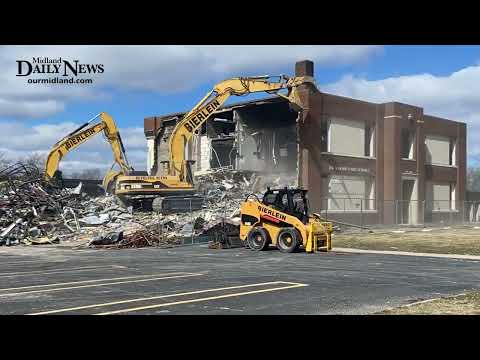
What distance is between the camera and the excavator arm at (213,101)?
34.5 meters

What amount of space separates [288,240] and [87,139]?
2008 cm

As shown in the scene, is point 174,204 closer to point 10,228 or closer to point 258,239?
point 10,228

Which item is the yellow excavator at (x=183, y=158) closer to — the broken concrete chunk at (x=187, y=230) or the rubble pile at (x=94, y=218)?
the rubble pile at (x=94, y=218)

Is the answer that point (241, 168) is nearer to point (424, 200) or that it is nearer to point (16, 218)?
point (424, 200)

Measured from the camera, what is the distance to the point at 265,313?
9.18 metres

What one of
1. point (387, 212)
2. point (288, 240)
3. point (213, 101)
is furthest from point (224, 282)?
point (387, 212)

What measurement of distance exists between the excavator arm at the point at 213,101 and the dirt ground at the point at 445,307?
24.9 metres

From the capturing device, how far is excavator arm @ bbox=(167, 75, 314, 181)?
113 feet

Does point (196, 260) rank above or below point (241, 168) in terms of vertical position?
below

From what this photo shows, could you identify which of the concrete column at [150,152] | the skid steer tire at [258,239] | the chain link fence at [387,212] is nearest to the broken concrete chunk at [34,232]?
the skid steer tire at [258,239]

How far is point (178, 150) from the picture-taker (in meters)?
34.5

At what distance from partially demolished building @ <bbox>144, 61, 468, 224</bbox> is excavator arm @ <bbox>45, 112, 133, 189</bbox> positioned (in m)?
8.03
